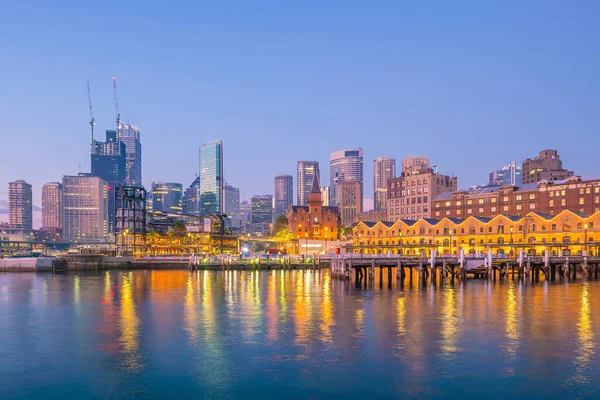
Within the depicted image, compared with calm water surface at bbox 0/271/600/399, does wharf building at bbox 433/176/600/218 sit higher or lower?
higher

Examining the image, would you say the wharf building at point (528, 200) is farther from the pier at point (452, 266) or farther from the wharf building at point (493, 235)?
the pier at point (452, 266)

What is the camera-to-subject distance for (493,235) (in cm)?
14288

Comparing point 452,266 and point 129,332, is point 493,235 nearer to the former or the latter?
point 452,266

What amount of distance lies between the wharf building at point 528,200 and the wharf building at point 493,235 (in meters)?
17.0

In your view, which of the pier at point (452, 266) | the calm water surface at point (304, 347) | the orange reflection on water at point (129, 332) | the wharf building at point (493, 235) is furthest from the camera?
the wharf building at point (493, 235)

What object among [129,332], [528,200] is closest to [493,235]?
[528,200]

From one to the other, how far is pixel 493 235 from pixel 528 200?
32.1 meters

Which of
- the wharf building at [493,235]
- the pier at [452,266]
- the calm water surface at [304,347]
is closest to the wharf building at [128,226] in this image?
the wharf building at [493,235]

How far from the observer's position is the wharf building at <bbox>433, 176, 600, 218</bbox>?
153m

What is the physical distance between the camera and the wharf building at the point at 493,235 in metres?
127

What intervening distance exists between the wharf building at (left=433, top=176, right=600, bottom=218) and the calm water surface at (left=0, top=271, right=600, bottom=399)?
9924 cm

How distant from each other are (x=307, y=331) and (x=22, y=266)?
118 metres

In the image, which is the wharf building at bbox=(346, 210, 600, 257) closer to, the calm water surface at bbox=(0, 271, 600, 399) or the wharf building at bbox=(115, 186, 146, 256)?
the calm water surface at bbox=(0, 271, 600, 399)

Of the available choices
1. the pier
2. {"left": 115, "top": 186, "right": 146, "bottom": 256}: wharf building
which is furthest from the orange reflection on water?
{"left": 115, "top": 186, "right": 146, "bottom": 256}: wharf building
